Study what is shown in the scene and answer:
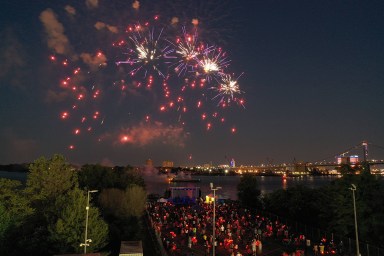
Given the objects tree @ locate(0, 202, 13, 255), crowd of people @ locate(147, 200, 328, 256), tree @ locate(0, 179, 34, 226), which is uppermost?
tree @ locate(0, 179, 34, 226)

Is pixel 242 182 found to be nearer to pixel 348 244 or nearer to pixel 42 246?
pixel 348 244

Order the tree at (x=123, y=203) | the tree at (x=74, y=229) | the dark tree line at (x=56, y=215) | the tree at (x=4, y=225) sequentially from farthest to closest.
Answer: the tree at (x=123, y=203) → the tree at (x=4, y=225) → the dark tree line at (x=56, y=215) → the tree at (x=74, y=229)

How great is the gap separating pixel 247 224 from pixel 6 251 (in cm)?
2681

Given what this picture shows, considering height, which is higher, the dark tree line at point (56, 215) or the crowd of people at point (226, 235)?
the dark tree line at point (56, 215)

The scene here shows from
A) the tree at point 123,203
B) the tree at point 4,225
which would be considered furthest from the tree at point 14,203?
the tree at point 123,203

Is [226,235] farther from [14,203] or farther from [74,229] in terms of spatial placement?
[14,203]

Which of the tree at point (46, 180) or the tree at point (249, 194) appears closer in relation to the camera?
the tree at point (46, 180)

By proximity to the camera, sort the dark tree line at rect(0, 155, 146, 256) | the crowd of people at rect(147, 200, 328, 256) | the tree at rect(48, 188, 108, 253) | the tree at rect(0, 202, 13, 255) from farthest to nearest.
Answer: the crowd of people at rect(147, 200, 328, 256) → the tree at rect(0, 202, 13, 255) → the dark tree line at rect(0, 155, 146, 256) → the tree at rect(48, 188, 108, 253)

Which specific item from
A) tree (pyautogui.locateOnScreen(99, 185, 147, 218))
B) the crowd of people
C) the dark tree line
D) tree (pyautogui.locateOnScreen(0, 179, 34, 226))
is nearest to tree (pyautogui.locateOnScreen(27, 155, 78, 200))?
the dark tree line

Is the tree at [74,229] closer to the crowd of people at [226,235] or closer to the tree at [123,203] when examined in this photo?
the crowd of people at [226,235]

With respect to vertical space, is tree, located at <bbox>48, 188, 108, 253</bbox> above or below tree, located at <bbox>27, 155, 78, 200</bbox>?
below

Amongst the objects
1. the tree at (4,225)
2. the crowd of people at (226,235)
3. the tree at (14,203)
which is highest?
the tree at (14,203)

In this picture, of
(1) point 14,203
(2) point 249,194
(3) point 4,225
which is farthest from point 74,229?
(2) point 249,194

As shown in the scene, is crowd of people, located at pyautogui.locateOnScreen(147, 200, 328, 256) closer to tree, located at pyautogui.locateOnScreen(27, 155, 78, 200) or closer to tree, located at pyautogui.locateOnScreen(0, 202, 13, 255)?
tree, located at pyautogui.locateOnScreen(27, 155, 78, 200)
